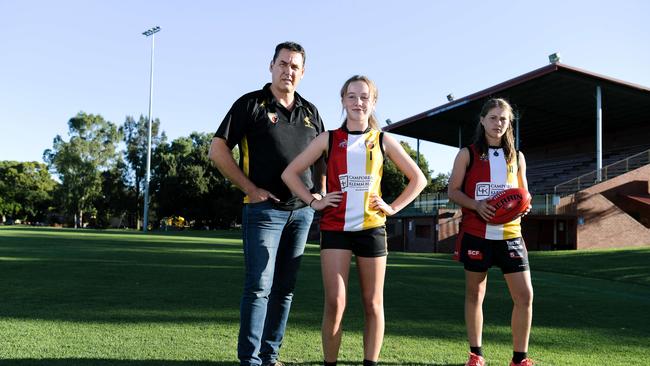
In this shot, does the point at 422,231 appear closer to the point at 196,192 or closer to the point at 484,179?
the point at 484,179

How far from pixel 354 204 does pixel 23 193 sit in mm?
111722

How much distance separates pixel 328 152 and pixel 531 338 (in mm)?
2926

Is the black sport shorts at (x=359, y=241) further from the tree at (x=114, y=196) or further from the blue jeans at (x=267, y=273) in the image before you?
the tree at (x=114, y=196)

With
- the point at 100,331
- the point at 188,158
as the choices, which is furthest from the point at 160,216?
the point at 100,331

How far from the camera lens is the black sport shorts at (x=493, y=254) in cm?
401

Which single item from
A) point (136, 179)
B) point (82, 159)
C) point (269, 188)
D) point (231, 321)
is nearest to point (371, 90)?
point (269, 188)

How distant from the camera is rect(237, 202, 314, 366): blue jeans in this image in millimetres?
3654

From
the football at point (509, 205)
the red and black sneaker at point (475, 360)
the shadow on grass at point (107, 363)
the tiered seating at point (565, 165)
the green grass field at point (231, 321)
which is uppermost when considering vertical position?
the tiered seating at point (565, 165)

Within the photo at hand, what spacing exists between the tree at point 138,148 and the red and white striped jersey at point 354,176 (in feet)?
267

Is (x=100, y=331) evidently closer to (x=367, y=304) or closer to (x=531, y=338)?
(x=367, y=304)

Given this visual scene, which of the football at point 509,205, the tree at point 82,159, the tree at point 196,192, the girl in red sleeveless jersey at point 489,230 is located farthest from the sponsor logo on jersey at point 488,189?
the tree at point 82,159

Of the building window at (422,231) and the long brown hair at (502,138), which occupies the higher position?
the long brown hair at (502,138)

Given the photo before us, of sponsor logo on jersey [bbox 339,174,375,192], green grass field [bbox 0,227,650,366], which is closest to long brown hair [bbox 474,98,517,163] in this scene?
sponsor logo on jersey [bbox 339,174,375,192]

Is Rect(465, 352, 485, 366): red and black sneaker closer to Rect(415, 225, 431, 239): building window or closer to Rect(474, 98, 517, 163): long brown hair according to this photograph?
Rect(474, 98, 517, 163): long brown hair
